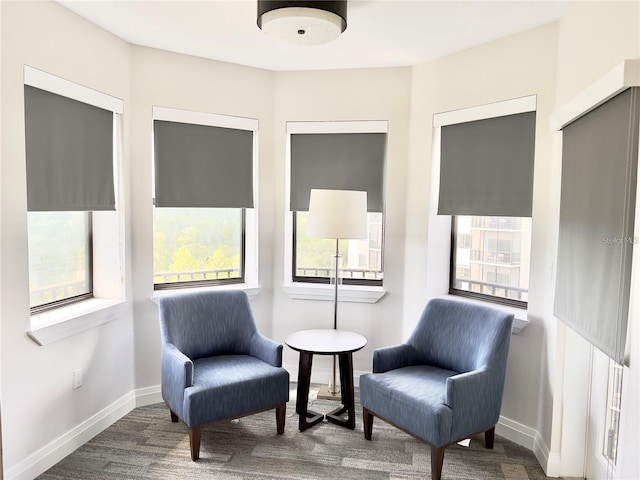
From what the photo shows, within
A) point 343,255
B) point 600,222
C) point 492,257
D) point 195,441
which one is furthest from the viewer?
point 343,255

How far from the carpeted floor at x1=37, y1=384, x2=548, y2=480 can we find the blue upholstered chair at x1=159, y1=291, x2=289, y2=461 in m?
0.16

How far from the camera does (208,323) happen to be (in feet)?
10.8

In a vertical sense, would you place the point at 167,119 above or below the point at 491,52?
below

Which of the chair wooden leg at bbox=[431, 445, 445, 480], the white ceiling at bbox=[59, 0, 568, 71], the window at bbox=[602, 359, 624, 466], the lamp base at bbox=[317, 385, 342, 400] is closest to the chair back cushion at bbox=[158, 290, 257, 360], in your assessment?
the lamp base at bbox=[317, 385, 342, 400]

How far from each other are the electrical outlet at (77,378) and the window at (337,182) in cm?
175

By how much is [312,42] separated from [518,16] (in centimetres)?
120

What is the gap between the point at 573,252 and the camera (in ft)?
7.69

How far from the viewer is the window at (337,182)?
152 inches

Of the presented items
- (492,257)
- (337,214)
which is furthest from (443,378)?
(337,214)

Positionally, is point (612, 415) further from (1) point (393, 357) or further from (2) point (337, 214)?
(2) point (337, 214)

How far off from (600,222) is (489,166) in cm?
128

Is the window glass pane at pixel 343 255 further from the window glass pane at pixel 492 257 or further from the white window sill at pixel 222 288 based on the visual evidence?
the window glass pane at pixel 492 257

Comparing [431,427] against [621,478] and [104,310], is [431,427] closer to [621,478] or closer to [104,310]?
[621,478]

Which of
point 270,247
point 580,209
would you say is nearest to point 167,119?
point 270,247
